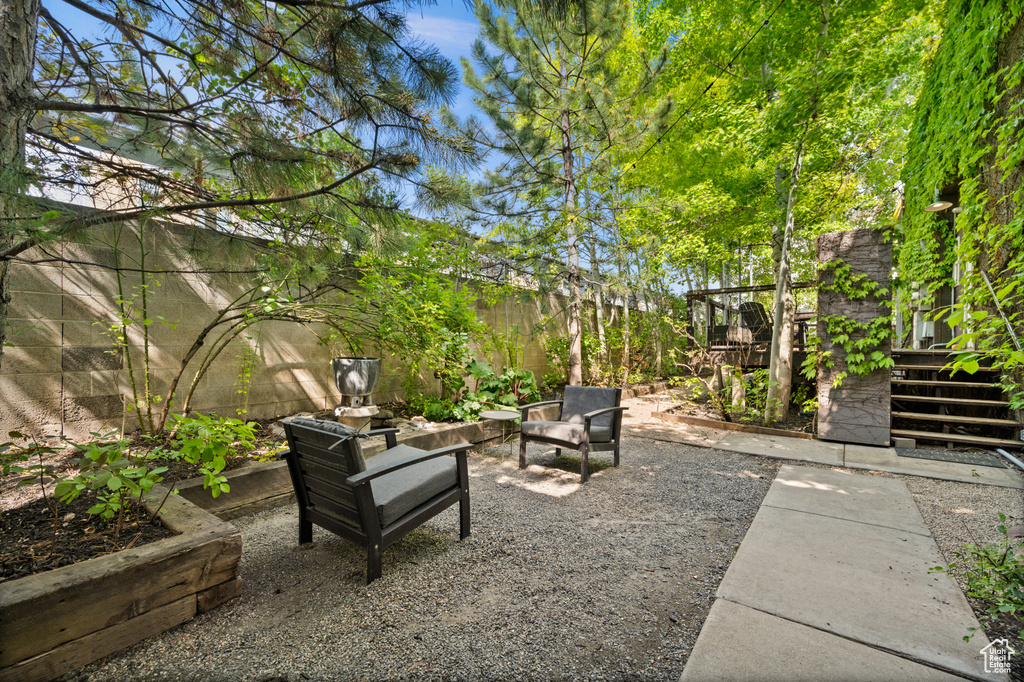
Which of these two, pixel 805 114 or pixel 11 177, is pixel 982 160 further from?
pixel 11 177

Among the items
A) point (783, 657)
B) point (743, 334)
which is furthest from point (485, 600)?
point (743, 334)

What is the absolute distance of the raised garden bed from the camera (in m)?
1.33

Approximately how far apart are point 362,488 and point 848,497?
135 inches

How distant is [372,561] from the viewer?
1.98m

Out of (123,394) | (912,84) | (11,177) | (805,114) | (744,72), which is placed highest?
(912,84)

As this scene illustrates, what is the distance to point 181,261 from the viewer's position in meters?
3.51

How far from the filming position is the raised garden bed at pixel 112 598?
133 cm

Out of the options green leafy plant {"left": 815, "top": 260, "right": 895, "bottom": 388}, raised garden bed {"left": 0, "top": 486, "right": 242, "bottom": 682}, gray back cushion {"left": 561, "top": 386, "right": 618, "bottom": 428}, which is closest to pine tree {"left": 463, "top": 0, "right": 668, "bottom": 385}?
gray back cushion {"left": 561, "top": 386, "right": 618, "bottom": 428}

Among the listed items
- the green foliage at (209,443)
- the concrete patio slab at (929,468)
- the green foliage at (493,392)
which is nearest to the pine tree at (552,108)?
the green foliage at (493,392)

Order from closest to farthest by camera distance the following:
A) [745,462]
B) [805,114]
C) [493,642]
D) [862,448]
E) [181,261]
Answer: [493,642]
[181,261]
[745,462]
[862,448]
[805,114]

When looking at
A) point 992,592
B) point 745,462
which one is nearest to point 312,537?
point 992,592

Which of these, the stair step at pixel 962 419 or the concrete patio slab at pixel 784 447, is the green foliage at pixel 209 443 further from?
the stair step at pixel 962 419

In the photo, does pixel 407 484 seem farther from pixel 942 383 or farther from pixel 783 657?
pixel 942 383

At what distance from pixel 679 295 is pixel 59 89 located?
10665 millimetres
